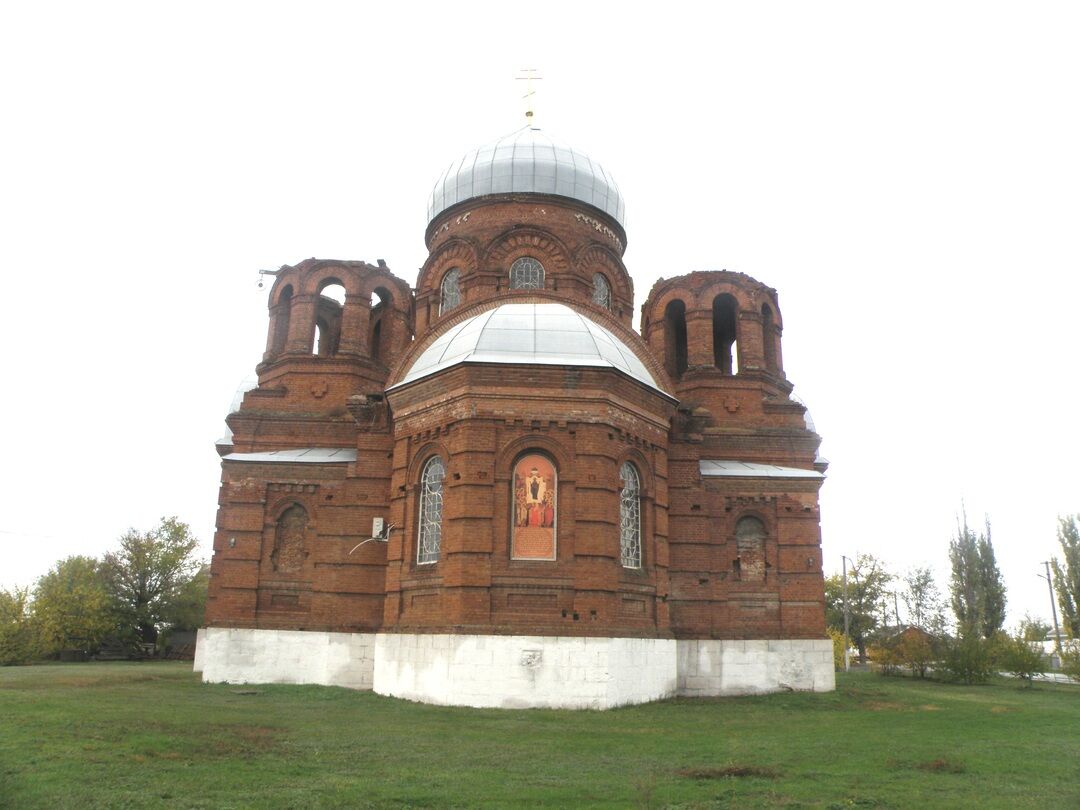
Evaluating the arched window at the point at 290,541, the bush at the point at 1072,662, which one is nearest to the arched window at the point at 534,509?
the arched window at the point at 290,541

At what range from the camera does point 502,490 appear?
14820 mm

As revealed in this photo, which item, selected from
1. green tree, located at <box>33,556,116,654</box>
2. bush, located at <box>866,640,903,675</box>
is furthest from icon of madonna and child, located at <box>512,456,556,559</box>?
green tree, located at <box>33,556,116,654</box>

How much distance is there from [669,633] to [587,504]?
131 inches

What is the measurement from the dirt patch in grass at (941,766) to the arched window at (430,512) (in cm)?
867

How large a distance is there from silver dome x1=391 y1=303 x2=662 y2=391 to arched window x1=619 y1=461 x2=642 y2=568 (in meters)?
1.86

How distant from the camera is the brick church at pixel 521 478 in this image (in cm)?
1445

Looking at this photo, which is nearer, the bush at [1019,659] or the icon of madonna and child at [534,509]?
the icon of madonna and child at [534,509]

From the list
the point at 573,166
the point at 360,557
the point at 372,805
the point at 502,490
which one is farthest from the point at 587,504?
the point at 573,166

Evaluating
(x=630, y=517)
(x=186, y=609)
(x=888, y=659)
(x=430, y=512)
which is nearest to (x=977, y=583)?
(x=888, y=659)

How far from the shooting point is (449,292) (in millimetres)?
21172

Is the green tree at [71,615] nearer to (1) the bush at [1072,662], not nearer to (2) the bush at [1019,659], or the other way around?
(2) the bush at [1019,659]

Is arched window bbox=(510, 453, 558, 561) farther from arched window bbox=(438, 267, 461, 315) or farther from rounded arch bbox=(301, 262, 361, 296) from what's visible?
rounded arch bbox=(301, 262, 361, 296)

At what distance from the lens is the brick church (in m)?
14.4

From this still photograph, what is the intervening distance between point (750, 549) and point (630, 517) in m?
3.87
